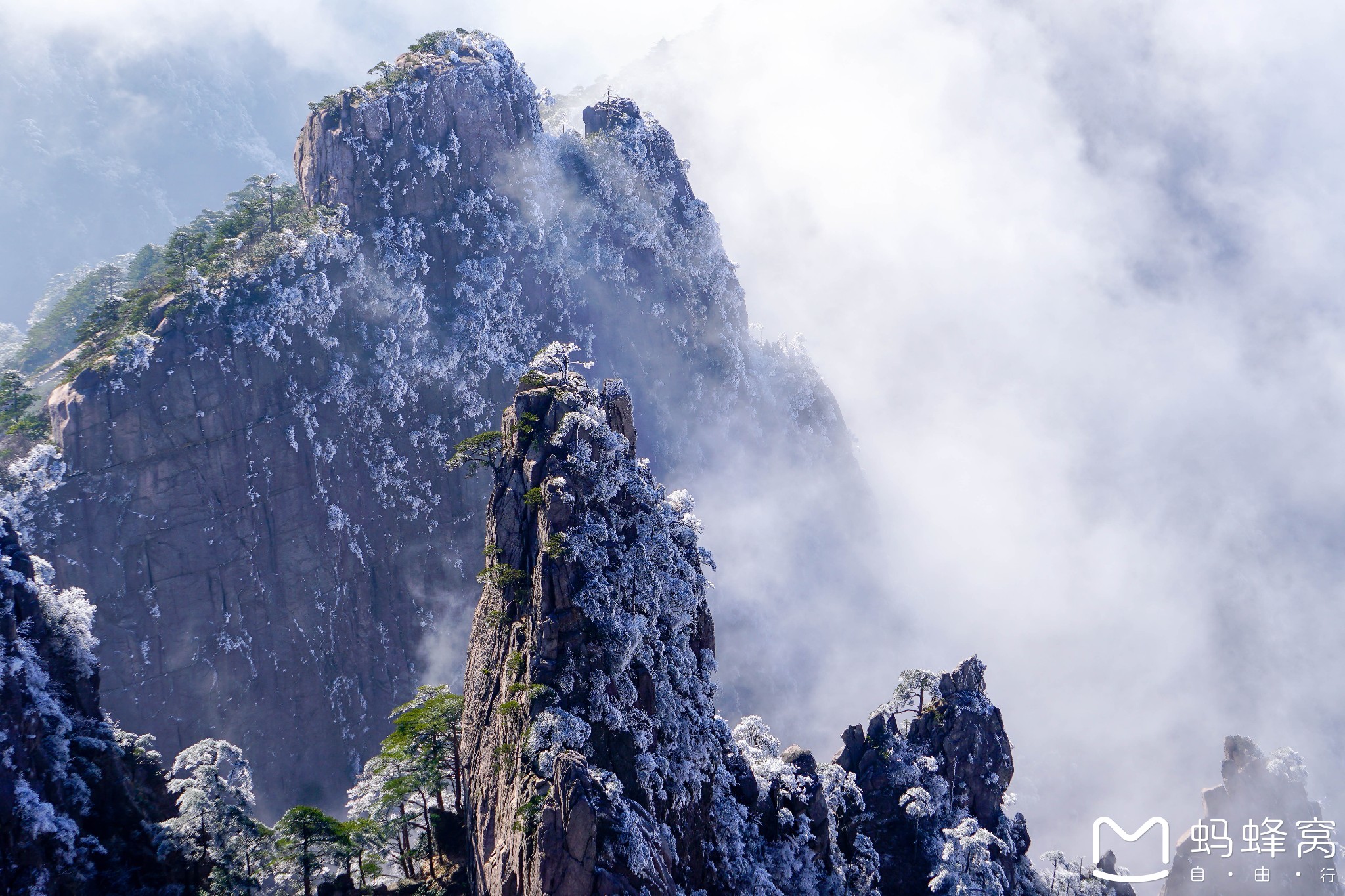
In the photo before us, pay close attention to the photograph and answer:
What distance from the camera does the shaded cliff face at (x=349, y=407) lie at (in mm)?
99375

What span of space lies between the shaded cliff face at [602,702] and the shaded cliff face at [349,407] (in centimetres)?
5338

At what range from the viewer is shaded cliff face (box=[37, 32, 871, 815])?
326ft

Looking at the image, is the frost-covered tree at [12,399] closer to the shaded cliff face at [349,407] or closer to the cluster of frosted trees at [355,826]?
the shaded cliff face at [349,407]

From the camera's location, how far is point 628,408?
6344cm

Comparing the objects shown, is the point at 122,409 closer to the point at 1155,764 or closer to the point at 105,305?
the point at 105,305

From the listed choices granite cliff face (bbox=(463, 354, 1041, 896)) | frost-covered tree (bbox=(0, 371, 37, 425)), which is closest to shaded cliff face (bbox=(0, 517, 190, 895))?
granite cliff face (bbox=(463, 354, 1041, 896))

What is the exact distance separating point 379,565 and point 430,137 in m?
55.1

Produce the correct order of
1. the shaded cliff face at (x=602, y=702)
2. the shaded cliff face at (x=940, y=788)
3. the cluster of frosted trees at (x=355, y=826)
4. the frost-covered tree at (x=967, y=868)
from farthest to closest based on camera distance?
the shaded cliff face at (x=940, y=788)
the frost-covered tree at (x=967, y=868)
the cluster of frosted trees at (x=355, y=826)
the shaded cliff face at (x=602, y=702)

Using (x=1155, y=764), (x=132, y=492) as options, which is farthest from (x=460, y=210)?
(x=1155, y=764)

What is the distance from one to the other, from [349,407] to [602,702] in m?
72.4

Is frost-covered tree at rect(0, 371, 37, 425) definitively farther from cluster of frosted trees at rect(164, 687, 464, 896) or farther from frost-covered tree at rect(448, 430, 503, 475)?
frost-covered tree at rect(448, 430, 503, 475)

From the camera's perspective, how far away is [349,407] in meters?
113

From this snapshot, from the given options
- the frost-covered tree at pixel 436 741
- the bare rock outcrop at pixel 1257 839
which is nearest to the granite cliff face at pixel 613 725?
the frost-covered tree at pixel 436 741

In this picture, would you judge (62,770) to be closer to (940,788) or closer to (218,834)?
(218,834)
